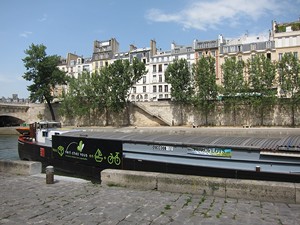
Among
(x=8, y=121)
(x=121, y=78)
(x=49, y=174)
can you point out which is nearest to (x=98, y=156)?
(x=49, y=174)

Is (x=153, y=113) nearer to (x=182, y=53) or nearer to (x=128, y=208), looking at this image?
(x=182, y=53)

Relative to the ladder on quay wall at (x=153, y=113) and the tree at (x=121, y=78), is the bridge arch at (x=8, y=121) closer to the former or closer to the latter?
the tree at (x=121, y=78)

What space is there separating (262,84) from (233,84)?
12.3 feet

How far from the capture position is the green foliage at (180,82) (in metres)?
44.4

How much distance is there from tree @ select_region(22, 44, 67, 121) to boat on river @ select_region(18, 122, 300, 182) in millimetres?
39976

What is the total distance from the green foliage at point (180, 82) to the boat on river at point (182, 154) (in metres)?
29.6

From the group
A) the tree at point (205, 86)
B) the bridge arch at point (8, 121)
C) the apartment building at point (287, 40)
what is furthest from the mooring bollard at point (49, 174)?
the bridge arch at point (8, 121)

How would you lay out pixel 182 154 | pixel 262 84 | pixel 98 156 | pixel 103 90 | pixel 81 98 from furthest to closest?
pixel 81 98 < pixel 103 90 < pixel 262 84 < pixel 98 156 < pixel 182 154

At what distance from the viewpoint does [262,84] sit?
131 ft

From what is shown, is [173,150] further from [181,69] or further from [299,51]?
[299,51]

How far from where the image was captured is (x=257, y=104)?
1544 inches

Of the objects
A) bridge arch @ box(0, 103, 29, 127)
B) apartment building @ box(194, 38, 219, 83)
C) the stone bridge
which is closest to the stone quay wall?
the stone bridge

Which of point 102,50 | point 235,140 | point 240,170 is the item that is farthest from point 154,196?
point 102,50

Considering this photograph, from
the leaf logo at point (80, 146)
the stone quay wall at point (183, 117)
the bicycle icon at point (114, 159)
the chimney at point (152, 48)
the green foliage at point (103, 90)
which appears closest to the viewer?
the bicycle icon at point (114, 159)
